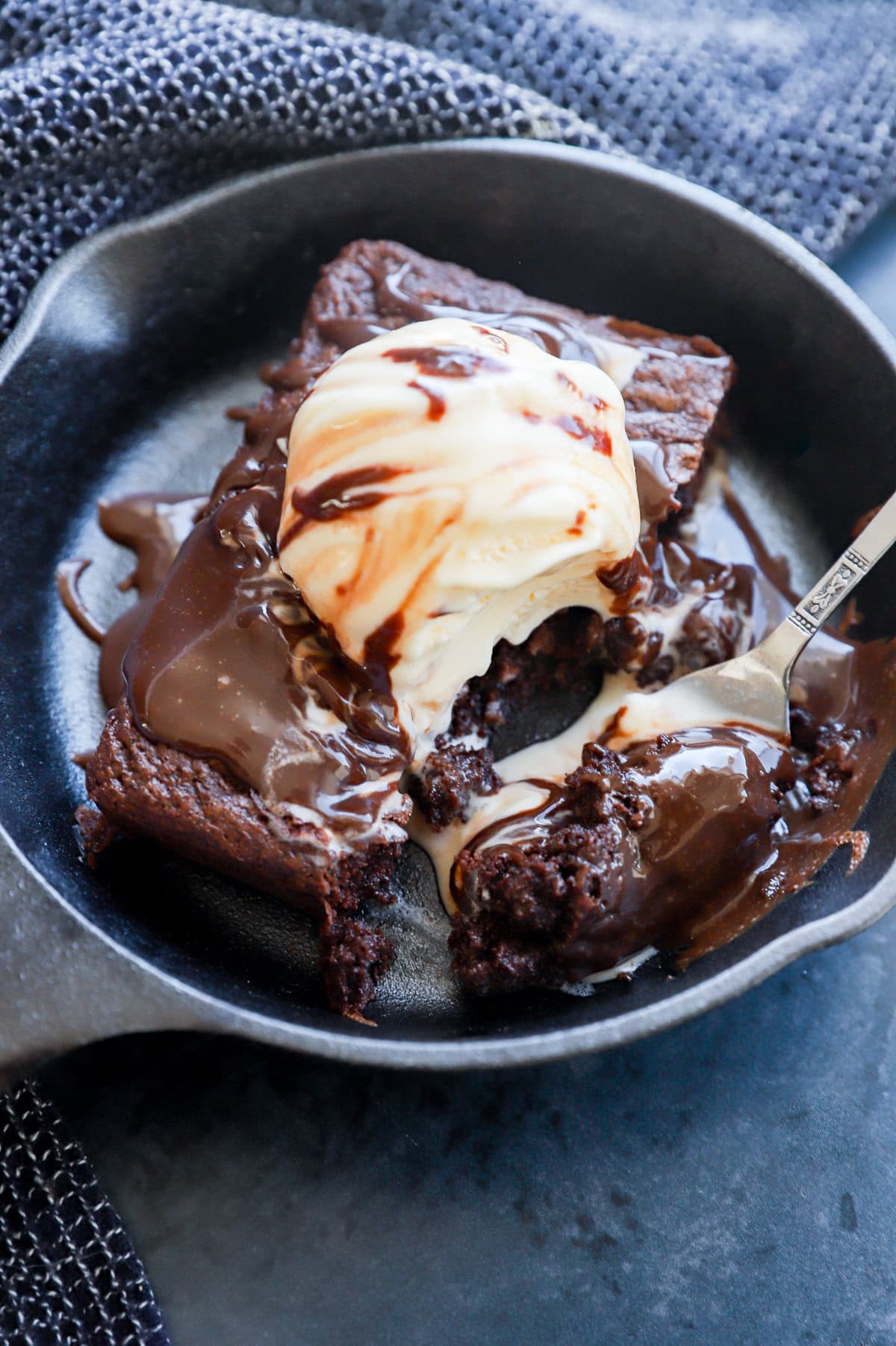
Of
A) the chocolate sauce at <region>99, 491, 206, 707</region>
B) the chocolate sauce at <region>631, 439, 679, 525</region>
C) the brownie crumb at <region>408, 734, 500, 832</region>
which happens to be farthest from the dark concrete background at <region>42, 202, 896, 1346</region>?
the chocolate sauce at <region>631, 439, 679, 525</region>

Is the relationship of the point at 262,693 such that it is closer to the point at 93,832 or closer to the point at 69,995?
the point at 93,832

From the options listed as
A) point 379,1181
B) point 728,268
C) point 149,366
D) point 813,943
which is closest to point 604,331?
point 728,268

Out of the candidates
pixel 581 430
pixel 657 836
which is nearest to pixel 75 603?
pixel 581 430

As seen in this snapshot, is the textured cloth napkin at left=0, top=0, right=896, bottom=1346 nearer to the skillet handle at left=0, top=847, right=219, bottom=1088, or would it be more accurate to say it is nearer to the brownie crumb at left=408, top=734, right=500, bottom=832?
the skillet handle at left=0, top=847, right=219, bottom=1088

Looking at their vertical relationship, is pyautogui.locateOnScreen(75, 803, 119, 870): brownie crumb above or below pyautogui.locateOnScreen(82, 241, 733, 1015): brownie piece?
below

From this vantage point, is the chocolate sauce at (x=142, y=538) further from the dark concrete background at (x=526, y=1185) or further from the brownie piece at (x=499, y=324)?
the dark concrete background at (x=526, y=1185)

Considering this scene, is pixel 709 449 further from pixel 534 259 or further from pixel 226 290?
pixel 226 290

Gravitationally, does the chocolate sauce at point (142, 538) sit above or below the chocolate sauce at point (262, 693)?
below

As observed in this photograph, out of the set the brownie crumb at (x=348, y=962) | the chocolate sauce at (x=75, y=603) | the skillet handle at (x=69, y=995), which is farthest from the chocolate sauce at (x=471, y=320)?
the skillet handle at (x=69, y=995)

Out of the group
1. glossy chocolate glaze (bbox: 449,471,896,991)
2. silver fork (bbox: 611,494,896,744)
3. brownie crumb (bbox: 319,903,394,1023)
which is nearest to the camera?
glossy chocolate glaze (bbox: 449,471,896,991)
